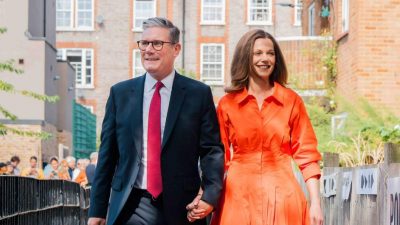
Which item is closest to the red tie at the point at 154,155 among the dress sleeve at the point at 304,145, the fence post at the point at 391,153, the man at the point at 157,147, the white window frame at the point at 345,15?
the man at the point at 157,147

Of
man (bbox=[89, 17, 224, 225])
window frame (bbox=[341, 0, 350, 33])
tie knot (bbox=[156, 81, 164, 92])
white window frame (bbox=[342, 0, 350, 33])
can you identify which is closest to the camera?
man (bbox=[89, 17, 224, 225])

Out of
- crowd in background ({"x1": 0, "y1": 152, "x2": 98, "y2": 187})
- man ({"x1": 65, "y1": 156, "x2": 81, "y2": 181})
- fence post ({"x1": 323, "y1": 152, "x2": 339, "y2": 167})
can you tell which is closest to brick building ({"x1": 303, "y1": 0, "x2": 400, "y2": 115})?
crowd in background ({"x1": 0, "y1": 152, "x2": 98, "y2": 187})

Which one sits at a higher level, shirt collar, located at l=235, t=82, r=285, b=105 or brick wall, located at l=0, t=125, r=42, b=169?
shirt collar, located at l=235, t=82, r=285, b=105

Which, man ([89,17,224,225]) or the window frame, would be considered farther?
the window frame

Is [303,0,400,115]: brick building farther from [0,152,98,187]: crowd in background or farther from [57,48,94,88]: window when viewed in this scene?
[57,48,94,88]: window

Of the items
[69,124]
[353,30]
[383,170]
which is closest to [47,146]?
[69,124]

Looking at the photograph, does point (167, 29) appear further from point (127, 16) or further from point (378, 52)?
point (127, 16)

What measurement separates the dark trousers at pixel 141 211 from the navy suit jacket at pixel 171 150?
4 centimetres

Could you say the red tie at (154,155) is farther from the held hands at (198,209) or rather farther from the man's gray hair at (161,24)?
the man's gray hair at (161,24)

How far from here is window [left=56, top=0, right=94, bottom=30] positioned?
64.8 meters

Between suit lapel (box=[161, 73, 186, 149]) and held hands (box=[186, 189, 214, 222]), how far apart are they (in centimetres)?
36

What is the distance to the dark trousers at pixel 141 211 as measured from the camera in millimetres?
7227

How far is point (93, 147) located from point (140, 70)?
11.5m

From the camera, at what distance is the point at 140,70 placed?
64062 millimetres
